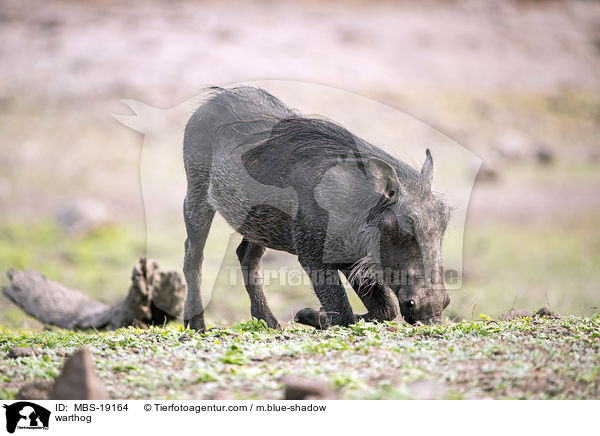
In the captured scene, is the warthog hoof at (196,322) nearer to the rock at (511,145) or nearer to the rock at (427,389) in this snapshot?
the rock at (427,389)

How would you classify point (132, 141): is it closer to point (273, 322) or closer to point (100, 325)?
point (100, 325)

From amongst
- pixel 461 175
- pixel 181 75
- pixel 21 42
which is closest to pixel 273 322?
pixel 461 175

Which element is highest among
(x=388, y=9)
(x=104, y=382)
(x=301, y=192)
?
(x=388, y=9)

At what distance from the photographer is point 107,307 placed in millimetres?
7512

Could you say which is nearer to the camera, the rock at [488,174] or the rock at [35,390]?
the rock at [35,390]

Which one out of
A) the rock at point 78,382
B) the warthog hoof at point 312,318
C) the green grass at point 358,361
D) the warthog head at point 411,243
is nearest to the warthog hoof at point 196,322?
the warthog hoof at point 312,318

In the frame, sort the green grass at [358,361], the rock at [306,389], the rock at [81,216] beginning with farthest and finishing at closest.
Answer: the rock at [81,216], the green grass at [358,361], the rock at [306,389]

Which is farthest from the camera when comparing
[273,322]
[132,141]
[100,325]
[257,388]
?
[132,141]

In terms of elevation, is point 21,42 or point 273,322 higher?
point 21,42

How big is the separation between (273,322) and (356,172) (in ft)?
5.06

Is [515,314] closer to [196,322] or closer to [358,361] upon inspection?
[358,361]

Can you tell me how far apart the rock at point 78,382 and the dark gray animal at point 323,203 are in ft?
6.34

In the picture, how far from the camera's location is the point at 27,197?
14922mm

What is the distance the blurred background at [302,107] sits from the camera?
1204cm
